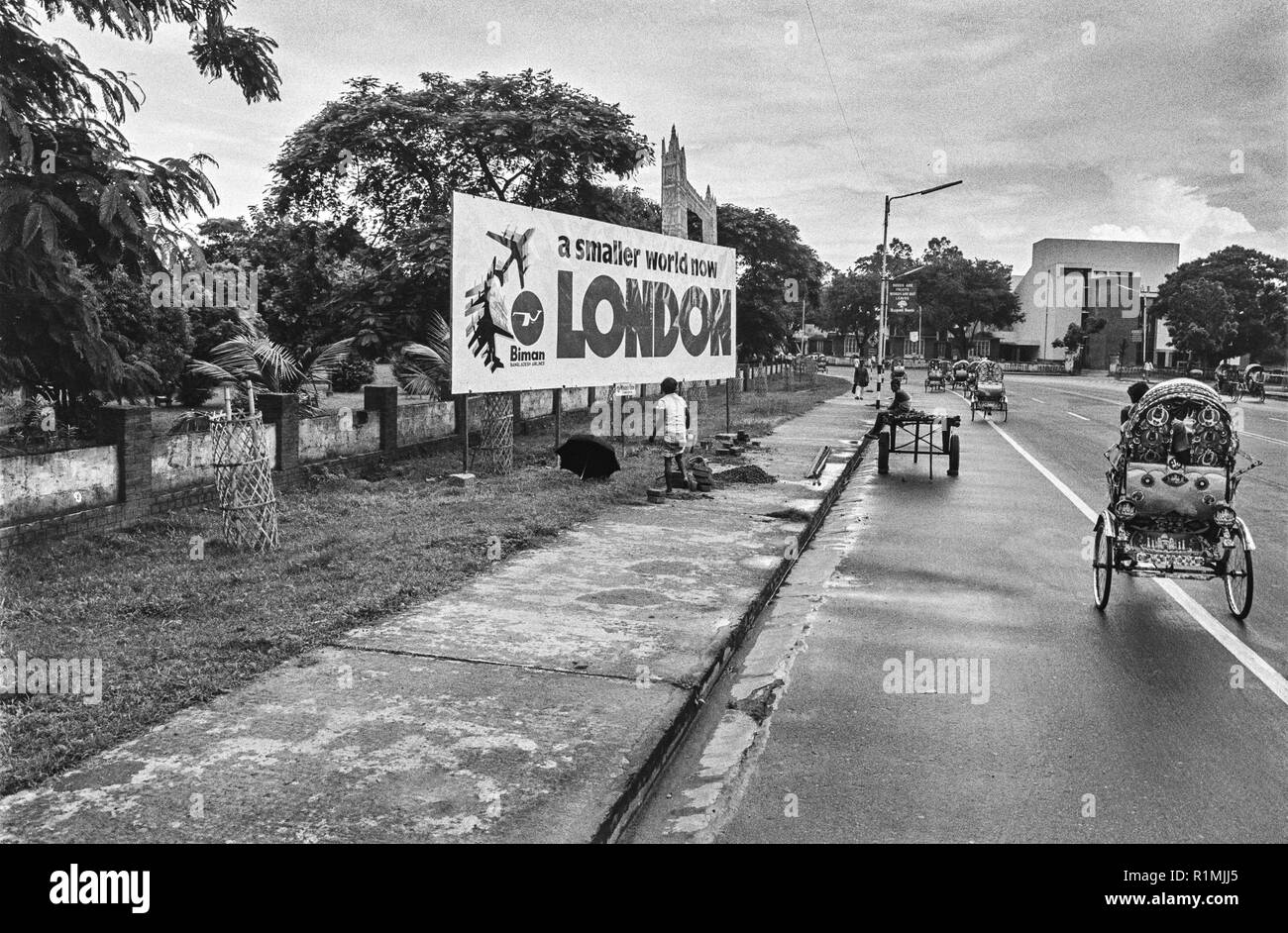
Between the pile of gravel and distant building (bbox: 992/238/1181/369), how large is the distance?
262ft

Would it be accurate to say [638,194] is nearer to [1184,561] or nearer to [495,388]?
[495,388]

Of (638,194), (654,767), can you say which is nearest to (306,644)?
(654,767)

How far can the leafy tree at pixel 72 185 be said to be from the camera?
7.16 metres

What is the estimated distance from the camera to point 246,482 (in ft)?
31.0

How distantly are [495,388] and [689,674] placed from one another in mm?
8253

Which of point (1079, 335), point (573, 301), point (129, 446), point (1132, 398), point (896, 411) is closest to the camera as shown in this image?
point (1132, 398)

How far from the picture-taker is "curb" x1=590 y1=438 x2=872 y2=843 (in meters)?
4.43

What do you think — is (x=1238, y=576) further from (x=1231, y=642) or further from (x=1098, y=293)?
(x=1098, y=293)

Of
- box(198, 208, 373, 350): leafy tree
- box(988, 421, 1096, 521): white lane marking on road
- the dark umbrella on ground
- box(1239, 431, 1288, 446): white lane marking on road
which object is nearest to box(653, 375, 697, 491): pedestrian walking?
the dark umbrella on ground

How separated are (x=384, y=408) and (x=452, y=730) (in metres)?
10.5

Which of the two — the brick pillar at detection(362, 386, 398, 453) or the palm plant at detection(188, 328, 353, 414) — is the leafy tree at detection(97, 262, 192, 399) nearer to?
the palm plant at detection(188, 328, 353, 414)

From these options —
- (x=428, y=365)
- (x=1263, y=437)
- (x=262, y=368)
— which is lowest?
(x=1263, y=437)

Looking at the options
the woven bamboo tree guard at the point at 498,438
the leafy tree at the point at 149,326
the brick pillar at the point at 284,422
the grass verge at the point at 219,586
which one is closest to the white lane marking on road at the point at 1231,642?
the grass verge at the point at 219,586

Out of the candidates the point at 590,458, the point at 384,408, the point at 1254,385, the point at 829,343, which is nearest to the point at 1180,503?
the point at 590,458
